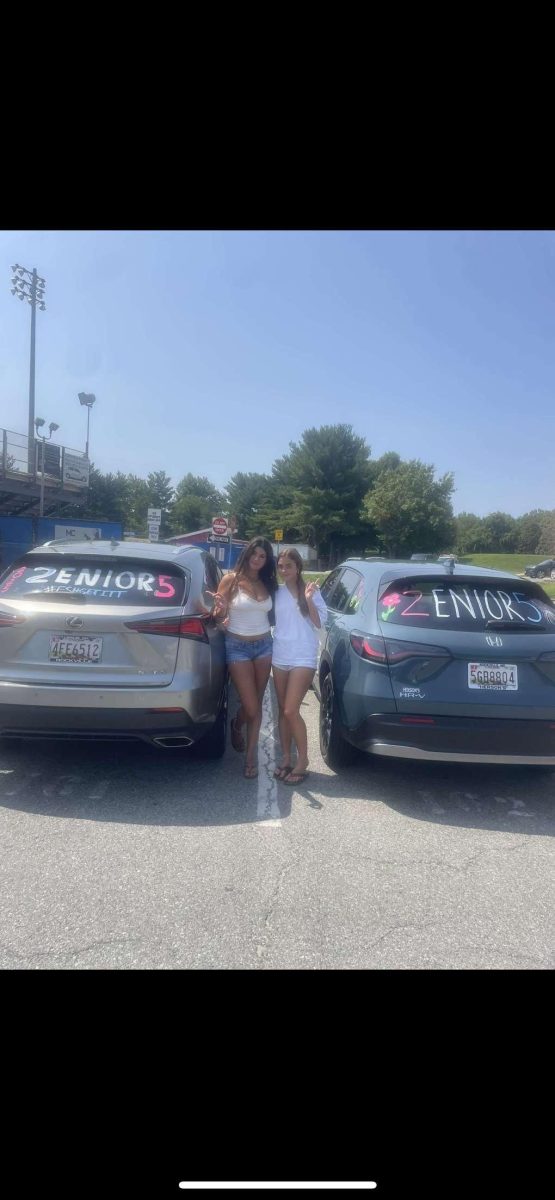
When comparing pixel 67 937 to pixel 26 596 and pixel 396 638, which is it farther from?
pixel 396 638

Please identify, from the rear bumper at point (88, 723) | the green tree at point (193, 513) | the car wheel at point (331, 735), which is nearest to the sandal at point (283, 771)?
the car wheel at point (331, 735)

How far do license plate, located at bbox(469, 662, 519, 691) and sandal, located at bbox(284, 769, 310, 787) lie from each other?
1.33 m

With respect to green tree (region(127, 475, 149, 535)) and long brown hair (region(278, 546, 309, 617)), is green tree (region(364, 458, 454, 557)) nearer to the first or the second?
green tree (region(127, 475, 149, 535))

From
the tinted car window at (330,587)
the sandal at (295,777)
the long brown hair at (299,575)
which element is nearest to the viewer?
the sandal at (295,777)

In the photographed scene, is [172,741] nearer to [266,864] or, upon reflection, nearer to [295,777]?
[295,777]

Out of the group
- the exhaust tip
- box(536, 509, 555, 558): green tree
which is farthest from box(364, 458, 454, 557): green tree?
the exhaust tip

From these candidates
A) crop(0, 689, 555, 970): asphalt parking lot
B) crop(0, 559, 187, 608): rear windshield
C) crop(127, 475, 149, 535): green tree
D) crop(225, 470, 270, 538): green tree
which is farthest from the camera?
Answer: crop(127, 475, 149, 535): green tree

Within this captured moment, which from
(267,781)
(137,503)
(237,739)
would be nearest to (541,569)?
(237,739)

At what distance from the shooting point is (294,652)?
176 inches

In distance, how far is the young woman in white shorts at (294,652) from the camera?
4.44m

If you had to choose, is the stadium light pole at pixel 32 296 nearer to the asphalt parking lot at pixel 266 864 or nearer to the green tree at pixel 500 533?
the asphalt parking lot at pixel 266 864

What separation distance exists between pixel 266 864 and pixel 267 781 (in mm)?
1213

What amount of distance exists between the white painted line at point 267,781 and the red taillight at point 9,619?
6.10 ft

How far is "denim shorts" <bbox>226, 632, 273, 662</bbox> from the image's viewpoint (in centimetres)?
455
